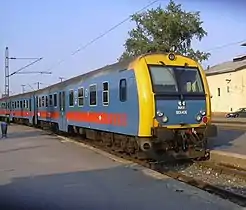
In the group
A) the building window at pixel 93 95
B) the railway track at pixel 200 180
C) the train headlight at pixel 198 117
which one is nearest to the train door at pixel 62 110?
the building window at pixel 93 95

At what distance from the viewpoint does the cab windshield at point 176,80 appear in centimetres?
1235

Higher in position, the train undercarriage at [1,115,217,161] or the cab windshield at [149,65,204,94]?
the cab windshield at [149,65,204,94]

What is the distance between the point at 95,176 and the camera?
10.4 metres

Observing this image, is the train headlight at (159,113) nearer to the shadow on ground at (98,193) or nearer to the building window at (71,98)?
the shadow on ground at (98,193)

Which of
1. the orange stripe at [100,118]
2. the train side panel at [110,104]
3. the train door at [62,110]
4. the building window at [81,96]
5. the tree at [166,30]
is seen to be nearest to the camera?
the train side panel at [110,104]

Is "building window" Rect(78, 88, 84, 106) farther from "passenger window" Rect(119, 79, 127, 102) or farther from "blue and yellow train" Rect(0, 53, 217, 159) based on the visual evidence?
"passenger window" Rect(119, 79, 127, 102)

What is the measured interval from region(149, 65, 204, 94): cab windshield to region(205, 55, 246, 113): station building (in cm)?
4488

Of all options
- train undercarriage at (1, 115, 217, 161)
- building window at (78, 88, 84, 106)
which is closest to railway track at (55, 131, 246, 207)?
train undercarriage at (1, 115, 217, 161)

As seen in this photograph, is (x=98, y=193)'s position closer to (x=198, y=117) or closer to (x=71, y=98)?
(x=198, y=117)

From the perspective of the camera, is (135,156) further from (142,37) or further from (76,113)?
(142,37)

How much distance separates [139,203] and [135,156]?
5.89 meters

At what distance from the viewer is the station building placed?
5669 cm

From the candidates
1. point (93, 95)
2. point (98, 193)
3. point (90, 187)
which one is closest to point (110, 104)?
point (93, 95)

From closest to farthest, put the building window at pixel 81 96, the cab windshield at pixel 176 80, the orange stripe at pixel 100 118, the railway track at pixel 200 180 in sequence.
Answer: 1. the railway track at pixel 200 180
2. the cab windshield at pixel 176 80
3. the orange stripe at pixel 100 118
4. the building window at pixel 81 96
